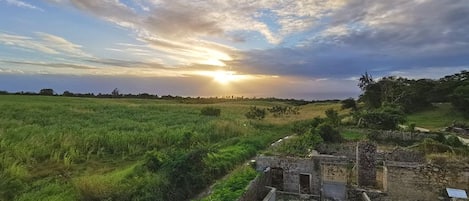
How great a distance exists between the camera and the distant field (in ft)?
101

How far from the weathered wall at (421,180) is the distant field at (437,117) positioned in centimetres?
2112

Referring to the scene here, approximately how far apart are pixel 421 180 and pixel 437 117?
2732 cm

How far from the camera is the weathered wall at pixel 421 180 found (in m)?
10.6

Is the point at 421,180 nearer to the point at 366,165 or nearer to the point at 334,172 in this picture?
the point at 366,165

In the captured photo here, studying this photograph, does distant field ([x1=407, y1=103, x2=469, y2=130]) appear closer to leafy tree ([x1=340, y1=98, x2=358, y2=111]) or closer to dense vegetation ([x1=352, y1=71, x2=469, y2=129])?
dense vegetation ([x1=352, y1=71, x2=469, y2=129])

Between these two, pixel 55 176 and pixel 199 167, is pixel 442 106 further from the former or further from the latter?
pixel 55 176

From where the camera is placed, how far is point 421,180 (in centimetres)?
1089

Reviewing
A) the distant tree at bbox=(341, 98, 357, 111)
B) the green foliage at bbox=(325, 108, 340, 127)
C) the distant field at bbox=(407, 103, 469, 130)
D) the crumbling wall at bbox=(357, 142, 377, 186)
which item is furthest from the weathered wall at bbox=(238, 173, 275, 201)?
the distant tree at bbox=(341, 98, 357, 111)

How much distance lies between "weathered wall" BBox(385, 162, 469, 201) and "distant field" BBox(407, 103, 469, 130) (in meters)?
21.1

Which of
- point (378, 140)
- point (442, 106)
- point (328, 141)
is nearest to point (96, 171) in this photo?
point (328, 141)

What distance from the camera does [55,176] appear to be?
11.5 metres

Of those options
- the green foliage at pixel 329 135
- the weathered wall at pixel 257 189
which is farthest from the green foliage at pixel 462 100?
the weathered wall at pixel 257 189

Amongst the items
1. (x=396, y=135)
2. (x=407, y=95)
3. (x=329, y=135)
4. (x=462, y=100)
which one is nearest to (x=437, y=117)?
(x=462, y=100)

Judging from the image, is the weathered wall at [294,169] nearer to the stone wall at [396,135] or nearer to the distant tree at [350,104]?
the stone wall at [396,135]
